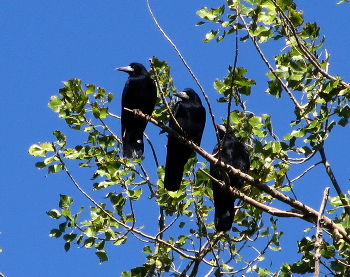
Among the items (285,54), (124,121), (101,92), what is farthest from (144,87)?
(285,54)

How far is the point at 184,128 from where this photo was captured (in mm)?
6898

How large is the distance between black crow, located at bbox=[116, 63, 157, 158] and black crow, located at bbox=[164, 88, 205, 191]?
16.2 inches

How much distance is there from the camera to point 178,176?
6.16 metres

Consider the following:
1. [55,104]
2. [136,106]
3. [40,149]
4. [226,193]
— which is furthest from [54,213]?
[136,106]

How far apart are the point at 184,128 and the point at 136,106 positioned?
2.78 ft

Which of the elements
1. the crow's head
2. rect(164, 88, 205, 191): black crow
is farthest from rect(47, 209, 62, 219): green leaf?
the crow's head

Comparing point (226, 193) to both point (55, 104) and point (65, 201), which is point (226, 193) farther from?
point (55, 104)

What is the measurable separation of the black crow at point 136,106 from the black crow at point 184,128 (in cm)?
41

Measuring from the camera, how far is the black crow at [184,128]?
6.30m

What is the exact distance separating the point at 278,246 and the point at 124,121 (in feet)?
7.99

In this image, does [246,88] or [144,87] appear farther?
[144,87]

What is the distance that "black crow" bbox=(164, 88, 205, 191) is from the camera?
6301 millimetres

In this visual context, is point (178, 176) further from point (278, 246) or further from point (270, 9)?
point (270, 9)

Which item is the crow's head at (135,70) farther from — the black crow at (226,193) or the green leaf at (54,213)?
the green leaf at (54,213)
